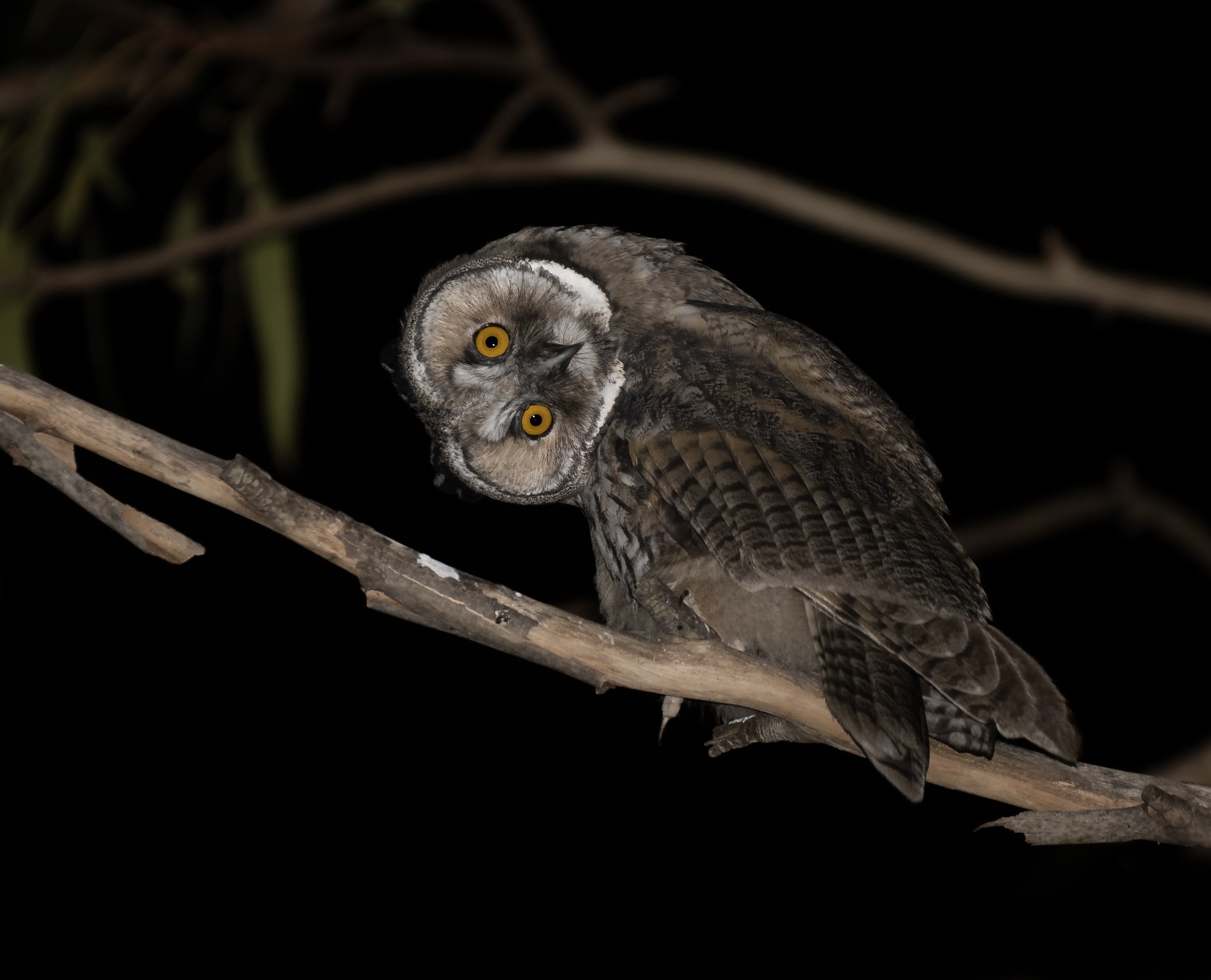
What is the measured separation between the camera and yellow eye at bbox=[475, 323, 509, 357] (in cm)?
209

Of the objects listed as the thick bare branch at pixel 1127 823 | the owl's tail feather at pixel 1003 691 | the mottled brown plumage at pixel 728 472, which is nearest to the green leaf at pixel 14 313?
the mottled brown plumage at pixel 728 472

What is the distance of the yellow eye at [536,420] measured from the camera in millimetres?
2025

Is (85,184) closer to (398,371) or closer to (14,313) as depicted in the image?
(14,313)

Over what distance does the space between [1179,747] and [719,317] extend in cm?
394

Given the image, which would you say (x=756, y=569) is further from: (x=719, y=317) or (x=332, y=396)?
(x=332, y=396)

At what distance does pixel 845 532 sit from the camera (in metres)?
1.70

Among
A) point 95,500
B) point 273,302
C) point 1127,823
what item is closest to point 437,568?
point 95,500

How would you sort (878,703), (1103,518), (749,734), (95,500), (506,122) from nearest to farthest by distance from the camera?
(95,500), (878,703), (749,734), (506,122), (1103,518)

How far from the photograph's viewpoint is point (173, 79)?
2.81 metres

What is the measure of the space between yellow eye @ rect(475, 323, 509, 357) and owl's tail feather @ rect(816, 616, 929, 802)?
0.78m

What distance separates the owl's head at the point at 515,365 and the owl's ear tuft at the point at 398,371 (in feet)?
0.17

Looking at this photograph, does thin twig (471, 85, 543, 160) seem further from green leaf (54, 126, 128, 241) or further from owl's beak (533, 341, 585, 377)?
owl's beak (533, 341, 585, 377)

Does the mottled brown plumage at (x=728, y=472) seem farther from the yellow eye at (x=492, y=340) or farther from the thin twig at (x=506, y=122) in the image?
the thin twig at (x=506, y=122)

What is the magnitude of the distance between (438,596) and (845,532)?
0.61m
